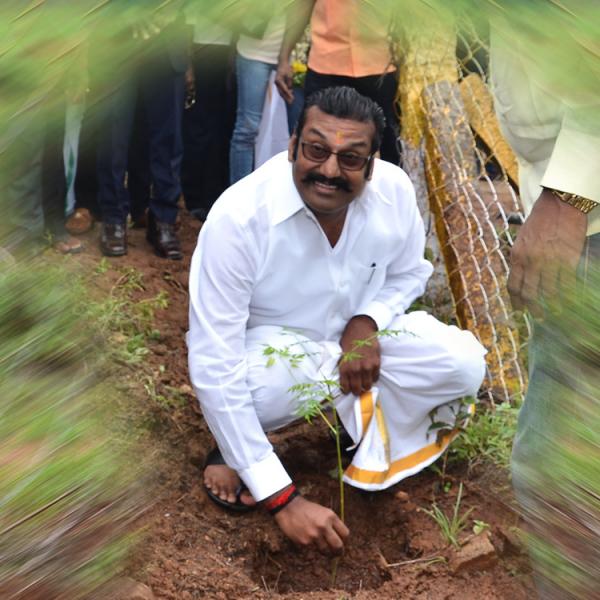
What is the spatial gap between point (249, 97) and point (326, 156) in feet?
6.65

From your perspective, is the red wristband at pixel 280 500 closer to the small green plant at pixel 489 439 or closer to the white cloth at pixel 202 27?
the small green plant at pixel 489 439

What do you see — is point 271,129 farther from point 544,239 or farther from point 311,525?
point 544,239

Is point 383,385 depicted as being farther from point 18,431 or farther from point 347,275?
point 18,431

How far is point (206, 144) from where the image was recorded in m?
5.47

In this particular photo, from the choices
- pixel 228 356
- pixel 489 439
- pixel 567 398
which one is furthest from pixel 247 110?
pixel 567 398

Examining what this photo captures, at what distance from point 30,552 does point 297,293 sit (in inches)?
101

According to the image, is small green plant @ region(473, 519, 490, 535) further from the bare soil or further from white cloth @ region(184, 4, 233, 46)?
white cloth @ region(184, 4, 233, 46)

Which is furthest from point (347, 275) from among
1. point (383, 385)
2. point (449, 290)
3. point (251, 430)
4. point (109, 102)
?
point (109, 102)

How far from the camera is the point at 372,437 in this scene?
10.8 feet

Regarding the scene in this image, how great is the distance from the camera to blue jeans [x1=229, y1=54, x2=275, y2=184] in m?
4.86

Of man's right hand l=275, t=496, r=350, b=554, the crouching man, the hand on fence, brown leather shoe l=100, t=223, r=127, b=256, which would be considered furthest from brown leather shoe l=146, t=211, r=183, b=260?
the hand on fence

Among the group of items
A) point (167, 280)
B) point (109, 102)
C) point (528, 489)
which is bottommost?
point (167, 280)

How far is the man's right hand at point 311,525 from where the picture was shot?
114 inches

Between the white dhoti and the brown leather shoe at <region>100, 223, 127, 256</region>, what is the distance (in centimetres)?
170
